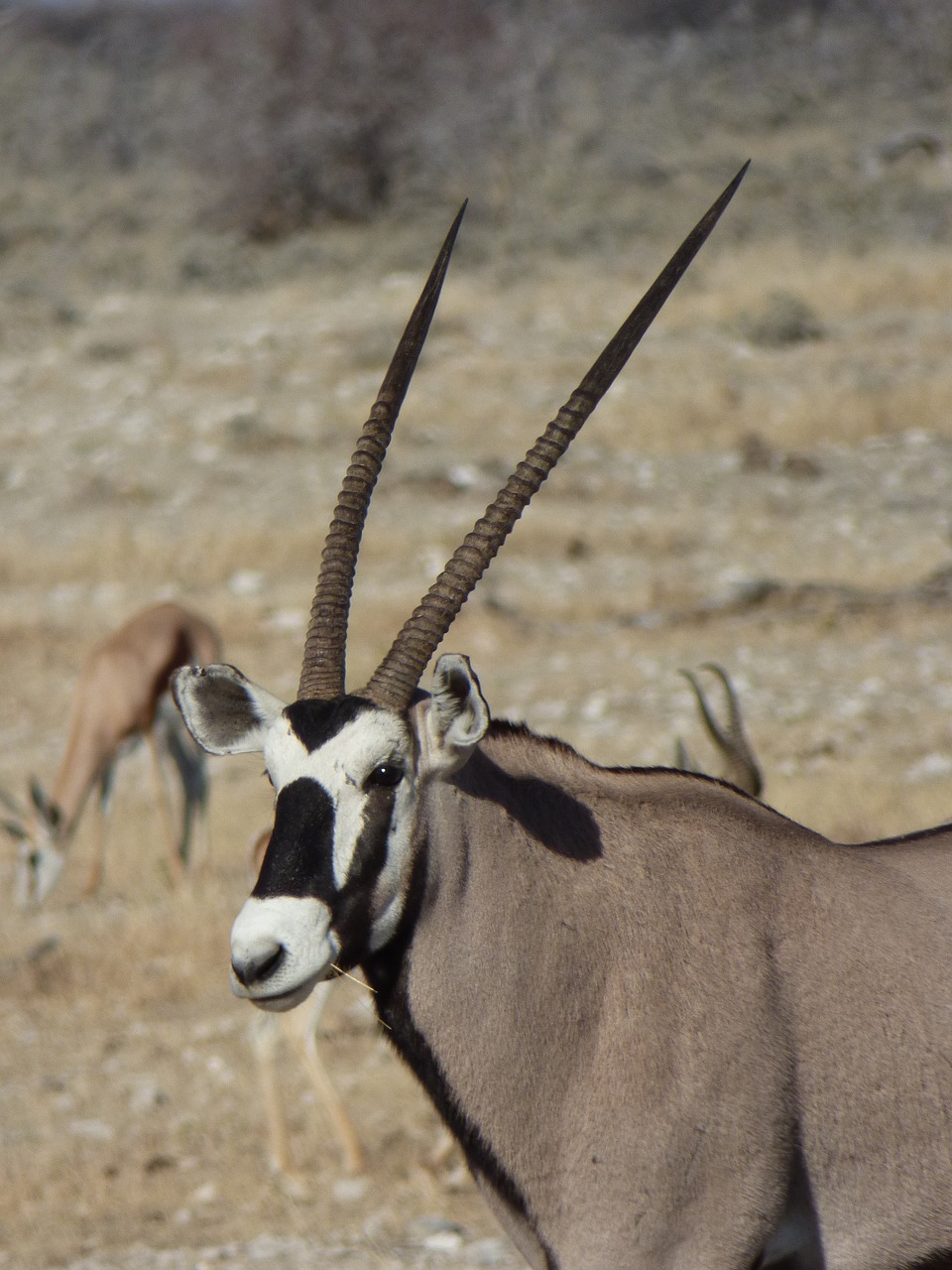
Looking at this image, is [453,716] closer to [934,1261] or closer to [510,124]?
[934,1261]

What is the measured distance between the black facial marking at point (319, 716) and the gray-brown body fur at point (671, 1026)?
0.26 m

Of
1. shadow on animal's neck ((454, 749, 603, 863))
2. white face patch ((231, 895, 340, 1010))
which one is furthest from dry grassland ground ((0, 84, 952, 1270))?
white face patch ((231, 895, 340, 1010))

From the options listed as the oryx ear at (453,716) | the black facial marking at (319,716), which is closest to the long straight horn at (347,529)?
the black facial marking at (319,716)

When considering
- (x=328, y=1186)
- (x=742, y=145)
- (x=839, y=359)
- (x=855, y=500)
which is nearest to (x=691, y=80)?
(x=742, y=145)

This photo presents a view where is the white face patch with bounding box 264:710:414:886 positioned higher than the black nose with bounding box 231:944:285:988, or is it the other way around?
the white face patch with bounding box 264:710:414:886

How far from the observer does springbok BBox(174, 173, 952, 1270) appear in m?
3.30

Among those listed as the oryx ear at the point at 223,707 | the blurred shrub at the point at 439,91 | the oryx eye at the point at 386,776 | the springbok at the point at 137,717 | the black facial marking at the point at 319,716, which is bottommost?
the blurred shrub at the point at 439,91

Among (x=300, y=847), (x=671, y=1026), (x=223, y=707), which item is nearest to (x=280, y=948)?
(x=300, y=847)

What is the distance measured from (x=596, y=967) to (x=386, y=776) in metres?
0.63

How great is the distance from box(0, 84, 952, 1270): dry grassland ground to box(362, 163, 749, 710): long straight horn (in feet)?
8.77

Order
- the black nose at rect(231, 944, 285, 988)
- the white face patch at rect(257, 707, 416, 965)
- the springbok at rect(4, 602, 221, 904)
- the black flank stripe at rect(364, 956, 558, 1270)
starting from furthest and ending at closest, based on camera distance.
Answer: the springbok at rect(4, 602, 221, 904) → the black flank stripe at rect(364, 956, 558, 1270) → the white face patch at rect(257, 707, 416, 965) → the black nose at rect(231, 944, 285, 988)

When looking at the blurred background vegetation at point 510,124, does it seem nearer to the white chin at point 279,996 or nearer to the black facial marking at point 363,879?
the black facial marking at point 363,879

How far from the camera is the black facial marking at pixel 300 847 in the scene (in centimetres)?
318

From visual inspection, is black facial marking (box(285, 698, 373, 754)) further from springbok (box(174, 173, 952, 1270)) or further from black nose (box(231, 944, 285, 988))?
black nose (box(231, 944, 285, 988))
